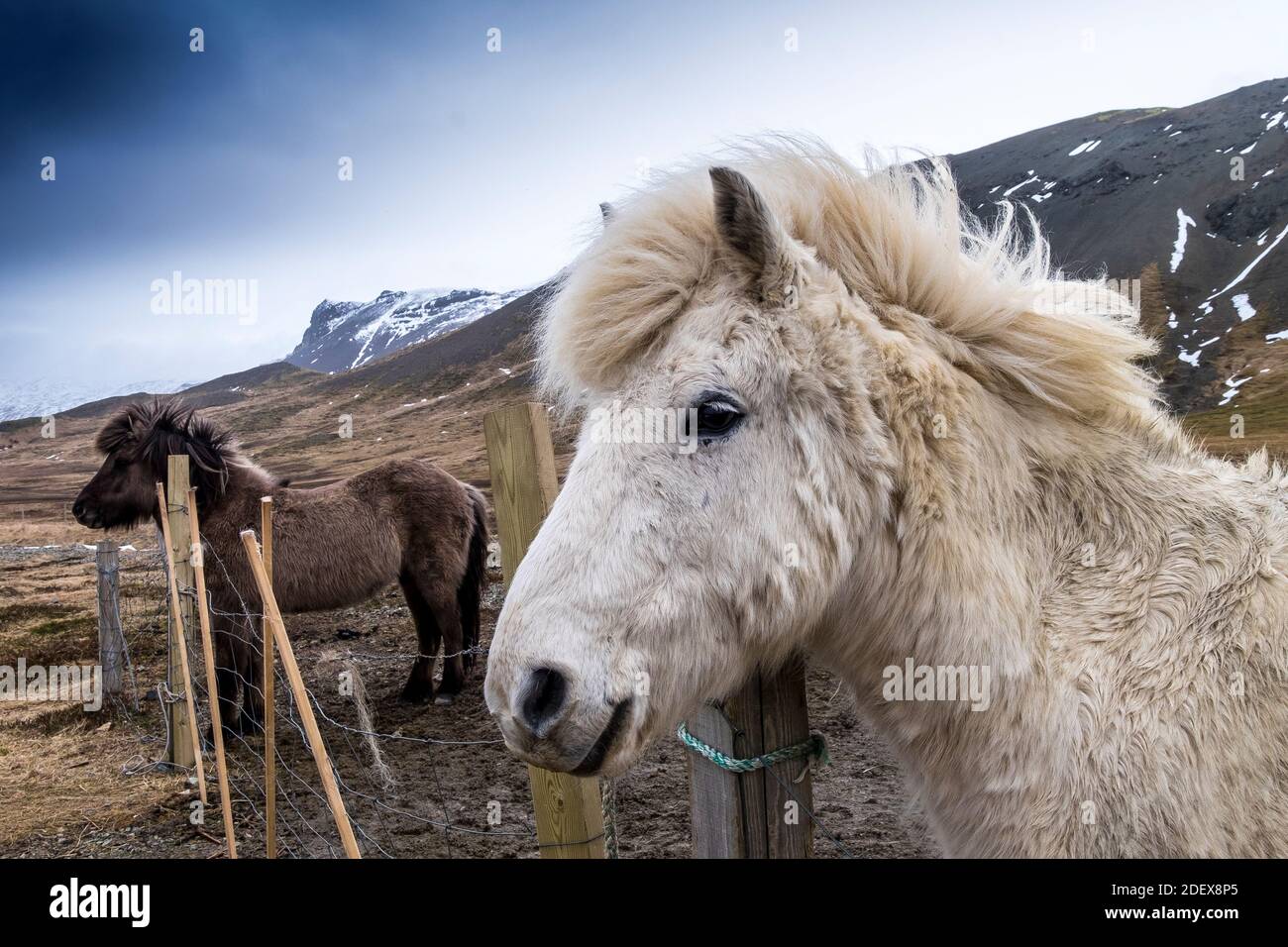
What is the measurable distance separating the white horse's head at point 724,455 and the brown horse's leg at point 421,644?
791 centimetres

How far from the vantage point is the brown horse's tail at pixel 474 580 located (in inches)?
391

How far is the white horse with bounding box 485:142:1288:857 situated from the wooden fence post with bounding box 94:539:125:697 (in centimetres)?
1031

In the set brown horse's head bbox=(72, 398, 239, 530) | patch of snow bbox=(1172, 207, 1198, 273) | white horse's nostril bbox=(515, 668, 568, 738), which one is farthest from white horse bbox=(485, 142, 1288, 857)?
patch of snow bbox=(1172, 207, 1198, 273)

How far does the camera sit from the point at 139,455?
909 centimetres

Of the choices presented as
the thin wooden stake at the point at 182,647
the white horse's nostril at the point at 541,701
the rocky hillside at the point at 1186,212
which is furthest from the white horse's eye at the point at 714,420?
the rocky hillside at the point at 1186,212

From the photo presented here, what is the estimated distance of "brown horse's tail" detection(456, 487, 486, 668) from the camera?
391 inches

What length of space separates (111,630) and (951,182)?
38.1 feet

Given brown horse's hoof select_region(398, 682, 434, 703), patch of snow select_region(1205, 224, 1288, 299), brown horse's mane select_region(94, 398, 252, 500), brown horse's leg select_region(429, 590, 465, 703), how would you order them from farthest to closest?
patch of snow select_region(1205, 224, 1288, 299), brown horse's leg select_region(429, 590, 465, 703), brown horse's hoof select_region(398, 682, 434, 703), brown horse's mane select_region(94, 398, 252, 500)

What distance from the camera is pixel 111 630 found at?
998cm

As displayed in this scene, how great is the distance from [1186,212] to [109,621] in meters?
128

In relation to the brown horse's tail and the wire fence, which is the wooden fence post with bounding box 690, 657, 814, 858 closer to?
the wire fence
